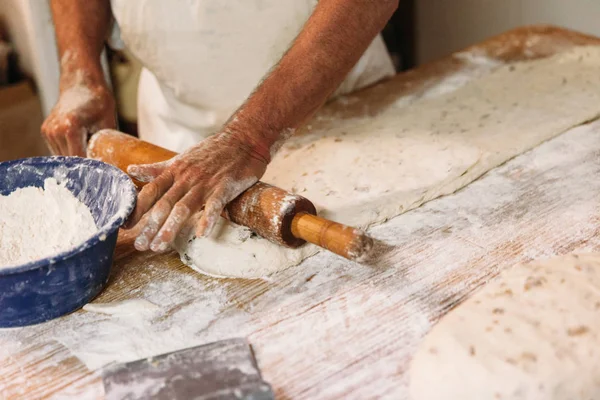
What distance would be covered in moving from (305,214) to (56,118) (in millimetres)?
887

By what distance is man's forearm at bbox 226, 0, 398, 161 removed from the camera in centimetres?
139

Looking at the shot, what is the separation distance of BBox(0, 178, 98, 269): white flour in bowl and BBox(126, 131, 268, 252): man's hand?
0.44ft

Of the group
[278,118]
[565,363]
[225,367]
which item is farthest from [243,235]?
[565,363]

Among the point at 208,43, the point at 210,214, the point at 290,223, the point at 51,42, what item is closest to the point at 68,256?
the point at 210,214

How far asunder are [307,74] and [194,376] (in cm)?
77

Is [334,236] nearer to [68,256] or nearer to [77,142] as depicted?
[68,256]

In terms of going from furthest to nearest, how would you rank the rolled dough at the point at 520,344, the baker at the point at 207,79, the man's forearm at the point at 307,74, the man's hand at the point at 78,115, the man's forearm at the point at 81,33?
the man's forearm at the point at 81,33, the man's hand at the point at 78,115, the man's forearm at the point at 307,74, the baker at the point at 207,79, the rolled dough at the point at 520,344

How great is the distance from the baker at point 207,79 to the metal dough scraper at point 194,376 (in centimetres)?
27

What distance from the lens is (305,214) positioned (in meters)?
1.24

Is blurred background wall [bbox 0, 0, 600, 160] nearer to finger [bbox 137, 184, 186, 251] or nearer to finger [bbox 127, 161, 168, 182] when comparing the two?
finger [bbox 127, 161, 168, 182]

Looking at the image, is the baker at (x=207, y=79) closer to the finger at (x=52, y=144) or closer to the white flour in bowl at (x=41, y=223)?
the finger at (x=52, y=144)

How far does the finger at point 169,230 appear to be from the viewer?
1184mm

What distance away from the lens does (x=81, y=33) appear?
1.89 m

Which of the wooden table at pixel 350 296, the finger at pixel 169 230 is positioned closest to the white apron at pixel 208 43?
the wooden table at pixel 350 296
